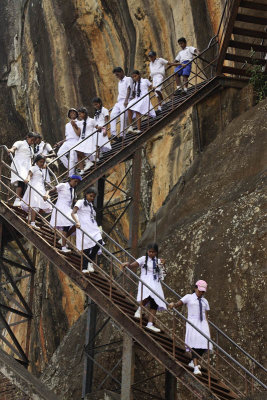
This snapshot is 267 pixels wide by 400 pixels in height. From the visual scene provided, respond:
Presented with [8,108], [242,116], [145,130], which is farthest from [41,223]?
[8,108]

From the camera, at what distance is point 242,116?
65.1 feet

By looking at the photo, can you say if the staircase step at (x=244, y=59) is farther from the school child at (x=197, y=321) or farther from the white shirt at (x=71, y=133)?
the school child at (x=197, y=321)

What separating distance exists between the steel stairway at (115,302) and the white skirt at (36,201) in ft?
0.86

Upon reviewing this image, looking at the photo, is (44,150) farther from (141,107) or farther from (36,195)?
(36,195)

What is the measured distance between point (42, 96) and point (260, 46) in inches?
433

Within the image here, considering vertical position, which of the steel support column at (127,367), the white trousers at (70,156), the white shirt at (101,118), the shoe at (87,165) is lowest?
the steel support column at (127,367)

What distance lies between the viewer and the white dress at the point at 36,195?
16.9m

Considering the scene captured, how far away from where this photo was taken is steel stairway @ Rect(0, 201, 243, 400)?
556 inches

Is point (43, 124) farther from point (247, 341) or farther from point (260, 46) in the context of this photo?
point (247, 341)

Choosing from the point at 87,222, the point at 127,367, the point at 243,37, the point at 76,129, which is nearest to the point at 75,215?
the point at 87,222

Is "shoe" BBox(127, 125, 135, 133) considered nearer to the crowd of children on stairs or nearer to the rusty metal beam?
the crowd of children on stairs

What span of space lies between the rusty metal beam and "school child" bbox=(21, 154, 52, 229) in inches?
13.2

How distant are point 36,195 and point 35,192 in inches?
2.3

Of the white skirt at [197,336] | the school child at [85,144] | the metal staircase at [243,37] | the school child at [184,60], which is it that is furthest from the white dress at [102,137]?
the white skirt at [197,336]
